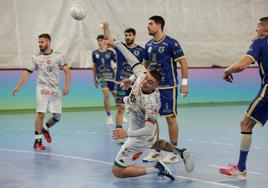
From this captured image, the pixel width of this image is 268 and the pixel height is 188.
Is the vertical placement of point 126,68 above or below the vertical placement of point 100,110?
above

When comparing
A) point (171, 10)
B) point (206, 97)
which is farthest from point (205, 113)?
point (171, 10)

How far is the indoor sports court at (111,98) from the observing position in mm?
8178

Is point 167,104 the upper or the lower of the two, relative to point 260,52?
lower

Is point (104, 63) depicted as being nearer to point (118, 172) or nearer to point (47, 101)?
point (47, 101)

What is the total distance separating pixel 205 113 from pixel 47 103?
7.89 m

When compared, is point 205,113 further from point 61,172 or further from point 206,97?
point 61,172

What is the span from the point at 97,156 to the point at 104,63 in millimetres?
5987

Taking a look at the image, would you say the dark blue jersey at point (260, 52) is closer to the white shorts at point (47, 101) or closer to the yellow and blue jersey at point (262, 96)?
the yellow and blue jersey at point (262, 96)

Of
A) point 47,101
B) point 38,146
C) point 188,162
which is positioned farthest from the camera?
point 47,101

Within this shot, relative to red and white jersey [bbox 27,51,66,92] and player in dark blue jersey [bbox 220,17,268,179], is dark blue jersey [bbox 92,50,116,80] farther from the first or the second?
player in dark blue jersey [bbox 220,17,268,179]

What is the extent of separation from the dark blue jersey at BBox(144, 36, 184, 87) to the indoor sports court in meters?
1.33

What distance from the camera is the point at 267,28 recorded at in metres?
7.67

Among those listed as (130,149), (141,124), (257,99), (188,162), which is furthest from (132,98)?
(257,99)

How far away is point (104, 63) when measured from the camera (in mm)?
15336
